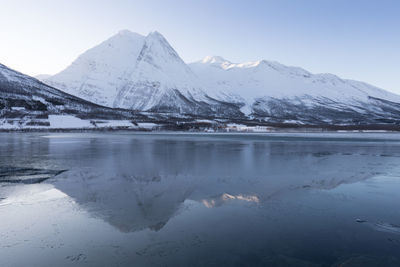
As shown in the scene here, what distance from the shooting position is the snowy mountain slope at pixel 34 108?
11494 cm

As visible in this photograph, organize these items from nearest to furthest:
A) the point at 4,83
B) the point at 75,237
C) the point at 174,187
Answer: the point at 75,237
the point at 174,187
the point at 4,83

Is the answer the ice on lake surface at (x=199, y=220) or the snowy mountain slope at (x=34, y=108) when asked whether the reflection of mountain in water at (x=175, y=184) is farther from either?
the snowy mountain slope at (x=34, y=108)

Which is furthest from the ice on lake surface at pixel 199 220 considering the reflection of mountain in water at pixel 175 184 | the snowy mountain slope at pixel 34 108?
the snowy mountain slope at pixel 34 108

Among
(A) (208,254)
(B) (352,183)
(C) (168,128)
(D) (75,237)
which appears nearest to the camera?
(A) (208,254)

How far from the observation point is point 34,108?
454ft

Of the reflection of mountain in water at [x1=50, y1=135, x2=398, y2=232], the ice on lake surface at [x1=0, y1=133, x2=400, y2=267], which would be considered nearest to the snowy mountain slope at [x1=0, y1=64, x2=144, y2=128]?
the reflection of mountain in water at [x1=50, y1=135, x2=398, y2=232]

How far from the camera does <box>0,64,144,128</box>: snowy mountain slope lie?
377 feet

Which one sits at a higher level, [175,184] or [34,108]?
[34,108]

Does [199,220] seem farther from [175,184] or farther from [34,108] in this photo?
[34,108]

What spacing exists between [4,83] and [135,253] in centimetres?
21872

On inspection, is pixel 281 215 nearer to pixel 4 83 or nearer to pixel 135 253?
pixel 135 253

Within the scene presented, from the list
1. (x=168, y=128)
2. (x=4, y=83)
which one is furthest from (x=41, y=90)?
(x=168, y=128)

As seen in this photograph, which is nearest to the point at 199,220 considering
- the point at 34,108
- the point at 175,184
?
the point at 175,184

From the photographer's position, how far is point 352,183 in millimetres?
14383
